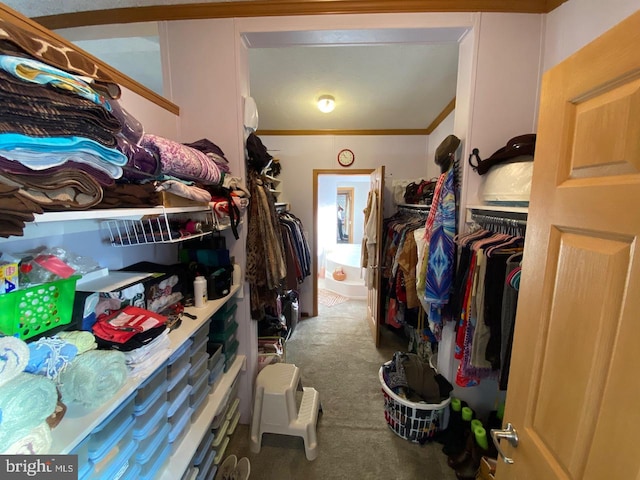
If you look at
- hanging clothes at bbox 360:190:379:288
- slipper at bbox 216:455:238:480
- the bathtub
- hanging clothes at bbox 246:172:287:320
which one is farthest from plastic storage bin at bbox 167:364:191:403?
the bathtub

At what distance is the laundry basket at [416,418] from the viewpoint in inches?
62.5

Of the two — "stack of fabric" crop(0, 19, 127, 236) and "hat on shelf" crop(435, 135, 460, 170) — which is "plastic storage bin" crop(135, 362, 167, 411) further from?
"hat on shelf" crop(435, 135, 460, 170)

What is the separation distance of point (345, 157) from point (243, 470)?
3.13 m

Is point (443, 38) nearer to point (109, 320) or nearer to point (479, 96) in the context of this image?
point (479, 96)

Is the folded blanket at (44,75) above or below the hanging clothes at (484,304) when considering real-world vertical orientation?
above

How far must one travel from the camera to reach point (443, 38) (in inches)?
57.7

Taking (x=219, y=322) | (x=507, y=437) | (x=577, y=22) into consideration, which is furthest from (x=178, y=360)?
(x=577, y=22)

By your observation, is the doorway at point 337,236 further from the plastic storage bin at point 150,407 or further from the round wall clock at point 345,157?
the plastic storage bin at point 150,407

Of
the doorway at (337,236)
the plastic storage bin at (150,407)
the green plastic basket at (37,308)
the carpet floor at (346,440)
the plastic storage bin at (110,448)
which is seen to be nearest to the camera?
the green plastic basket at (37,308)

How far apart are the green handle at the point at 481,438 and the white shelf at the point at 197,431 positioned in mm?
1440

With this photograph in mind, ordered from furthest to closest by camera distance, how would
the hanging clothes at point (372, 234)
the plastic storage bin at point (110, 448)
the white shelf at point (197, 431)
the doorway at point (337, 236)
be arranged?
the doorway at point (337, 236) < the hanging clothes at point (372, 234) < the white shelf at point (197, 431) < the plastic storage bin at point (110, 448)

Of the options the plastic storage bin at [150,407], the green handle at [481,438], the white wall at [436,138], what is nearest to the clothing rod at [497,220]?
the green handle at [481,438]

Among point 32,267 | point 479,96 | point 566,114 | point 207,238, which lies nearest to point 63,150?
point 32,267

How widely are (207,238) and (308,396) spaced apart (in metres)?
1.29
